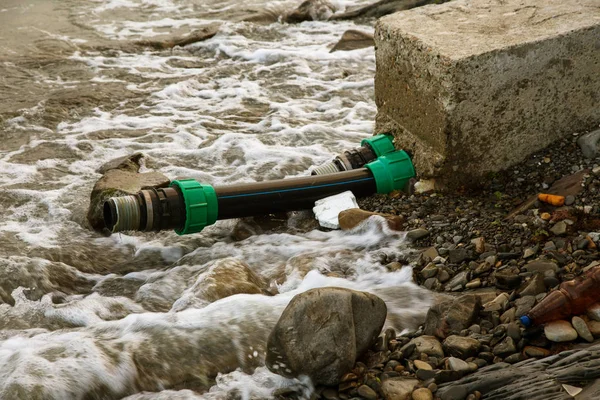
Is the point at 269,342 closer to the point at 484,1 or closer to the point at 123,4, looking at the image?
the point at 484,1

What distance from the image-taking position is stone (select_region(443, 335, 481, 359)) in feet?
11.5

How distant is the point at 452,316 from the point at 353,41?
6.70m

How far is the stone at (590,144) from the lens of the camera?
194 inches

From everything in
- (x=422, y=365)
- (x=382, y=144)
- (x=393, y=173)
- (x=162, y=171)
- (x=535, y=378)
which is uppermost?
(x=382, y=144)

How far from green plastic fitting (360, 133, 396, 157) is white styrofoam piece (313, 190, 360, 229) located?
1.55 feet

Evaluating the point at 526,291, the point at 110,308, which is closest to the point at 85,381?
the point at 110,308

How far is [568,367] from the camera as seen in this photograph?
320 centimetres

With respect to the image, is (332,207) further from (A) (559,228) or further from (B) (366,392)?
(B) (366,392)

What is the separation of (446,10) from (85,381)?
146 inches

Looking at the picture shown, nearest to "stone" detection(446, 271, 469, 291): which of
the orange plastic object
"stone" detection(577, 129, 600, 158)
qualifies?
the orange plastic object

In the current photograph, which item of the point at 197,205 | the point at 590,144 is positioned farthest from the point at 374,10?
the point at 197,205

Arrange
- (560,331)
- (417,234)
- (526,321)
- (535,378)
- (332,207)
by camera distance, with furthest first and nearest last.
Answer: (332,207) → (417,234) → (526,321) → (560,331) → (535,378)

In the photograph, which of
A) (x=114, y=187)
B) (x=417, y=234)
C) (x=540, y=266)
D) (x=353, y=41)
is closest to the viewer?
(x=540, y=266)

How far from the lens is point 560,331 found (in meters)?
3.44
